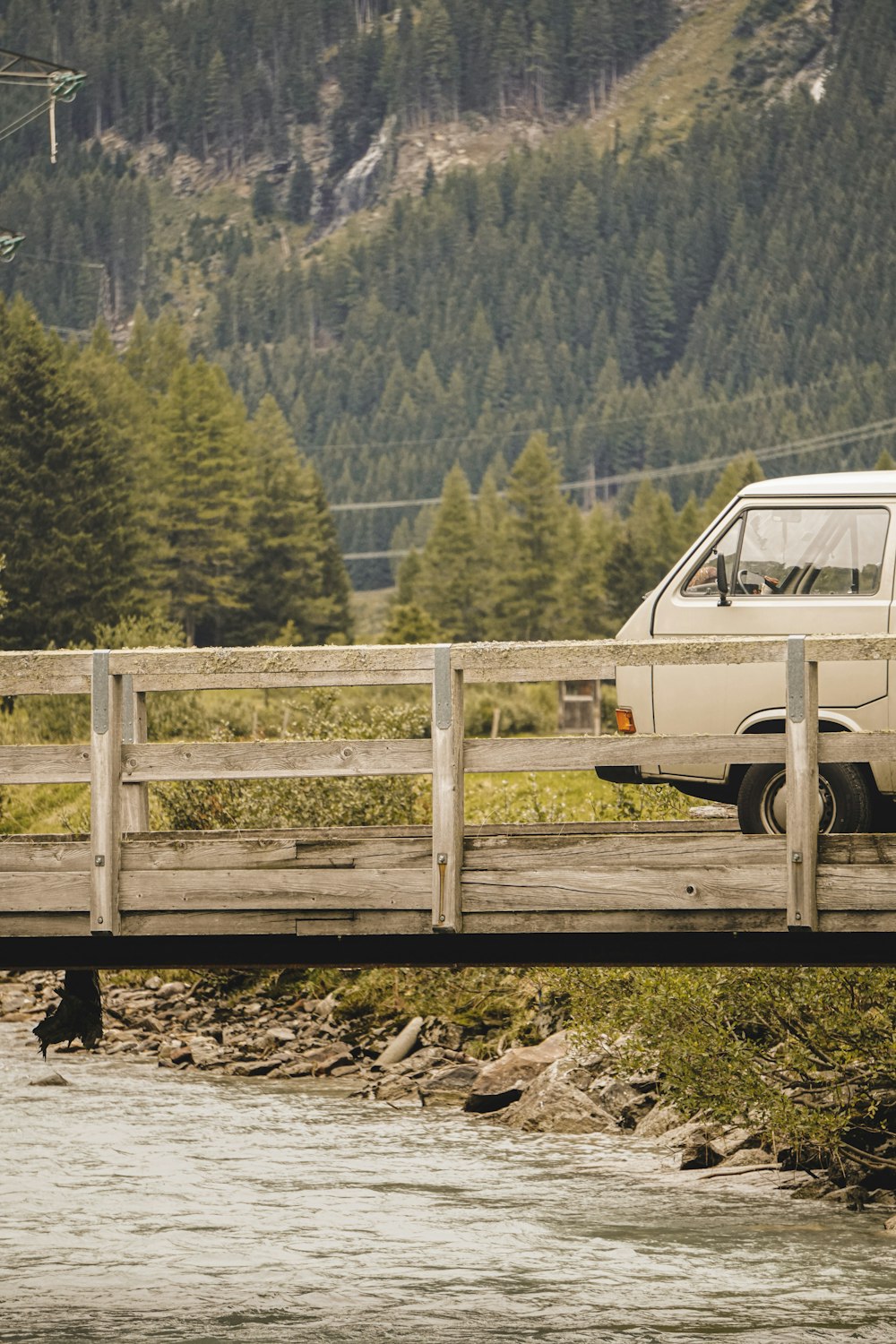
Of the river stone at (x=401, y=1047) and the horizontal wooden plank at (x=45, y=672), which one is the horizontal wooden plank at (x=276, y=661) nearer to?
the horizontal wooden plank at (x=45, y=672)

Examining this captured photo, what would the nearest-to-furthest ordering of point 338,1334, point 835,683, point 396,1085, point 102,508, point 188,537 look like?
point 835,683, point 338,1334, point 396,1085, point 102,508, point 188,537

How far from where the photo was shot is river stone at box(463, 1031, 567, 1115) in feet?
82.3

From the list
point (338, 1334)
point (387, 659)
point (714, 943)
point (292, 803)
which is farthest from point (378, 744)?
point (292, 803)

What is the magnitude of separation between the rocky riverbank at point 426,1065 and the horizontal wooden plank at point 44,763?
9479mm

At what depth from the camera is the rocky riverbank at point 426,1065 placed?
22.2m

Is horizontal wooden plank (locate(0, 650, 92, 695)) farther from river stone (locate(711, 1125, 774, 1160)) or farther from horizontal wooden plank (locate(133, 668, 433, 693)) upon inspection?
river stone (locate(711, 1125, 774, 1160))

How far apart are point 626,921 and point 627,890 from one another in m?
0.19

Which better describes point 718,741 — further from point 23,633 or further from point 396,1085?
point 23,633

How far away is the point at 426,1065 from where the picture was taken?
27297 mm

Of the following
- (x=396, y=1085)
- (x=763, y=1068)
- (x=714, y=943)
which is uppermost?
(x=714, y=943)

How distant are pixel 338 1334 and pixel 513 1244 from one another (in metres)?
3.16

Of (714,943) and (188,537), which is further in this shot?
(188,537)

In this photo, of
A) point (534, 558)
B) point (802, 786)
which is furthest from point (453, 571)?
point (802, 786)

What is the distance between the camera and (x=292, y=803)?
31.5m
